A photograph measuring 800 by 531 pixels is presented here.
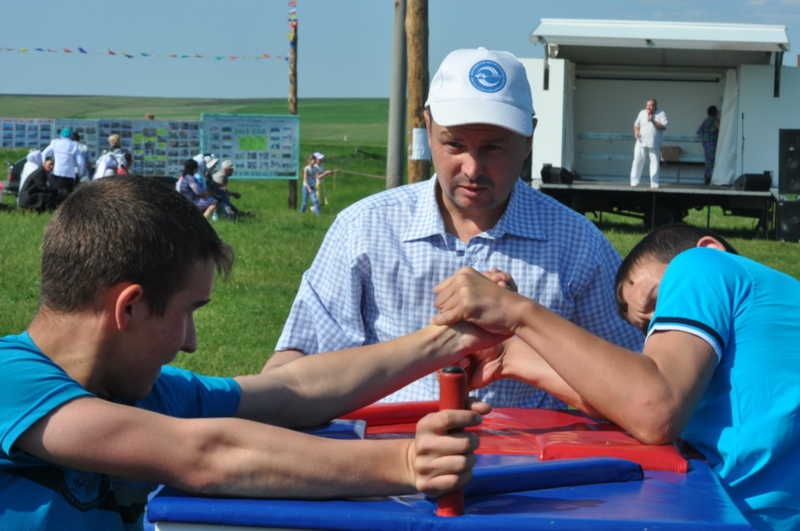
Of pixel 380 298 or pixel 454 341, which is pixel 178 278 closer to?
pixel 454 341

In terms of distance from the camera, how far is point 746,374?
6.84ft

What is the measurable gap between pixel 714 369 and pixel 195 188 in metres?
17.3

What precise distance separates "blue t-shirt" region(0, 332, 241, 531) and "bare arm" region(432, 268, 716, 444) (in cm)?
84

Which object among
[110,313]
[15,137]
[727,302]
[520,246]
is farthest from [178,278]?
[15,137]

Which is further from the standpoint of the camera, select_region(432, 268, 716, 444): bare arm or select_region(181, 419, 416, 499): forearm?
select_region(432, 268, 716, 444): bare arm

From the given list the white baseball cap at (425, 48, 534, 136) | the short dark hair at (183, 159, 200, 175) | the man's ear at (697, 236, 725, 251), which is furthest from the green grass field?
the man's ear at (697, 236, 725, 251)

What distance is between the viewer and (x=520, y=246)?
125 inches

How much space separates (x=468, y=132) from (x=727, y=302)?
3.78 feet

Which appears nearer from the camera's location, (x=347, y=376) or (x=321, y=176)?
(x=347, y=376)

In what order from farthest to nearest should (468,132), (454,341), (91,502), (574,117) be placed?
(574,117)
(468,132)
(454,341)
(91,502)

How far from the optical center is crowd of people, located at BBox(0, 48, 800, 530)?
1.67 metres

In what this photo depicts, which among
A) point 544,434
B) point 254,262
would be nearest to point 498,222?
point 544,434

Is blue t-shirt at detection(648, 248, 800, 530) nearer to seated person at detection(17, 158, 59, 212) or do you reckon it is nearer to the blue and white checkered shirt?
the blue and white checkered shirt

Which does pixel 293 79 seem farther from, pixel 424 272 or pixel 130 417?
pixel 130 417
